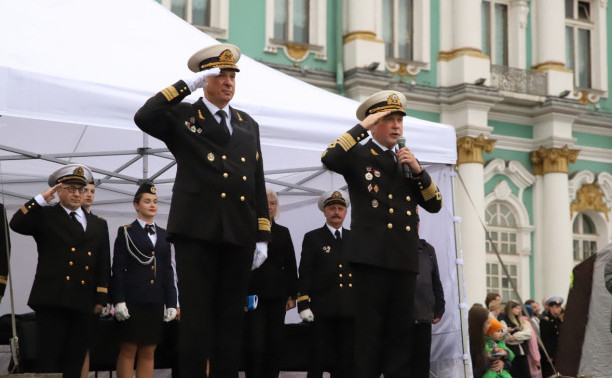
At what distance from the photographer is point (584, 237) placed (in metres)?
23.8

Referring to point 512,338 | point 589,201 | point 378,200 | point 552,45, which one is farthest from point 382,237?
point 589,201

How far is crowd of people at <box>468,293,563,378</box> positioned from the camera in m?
10.3

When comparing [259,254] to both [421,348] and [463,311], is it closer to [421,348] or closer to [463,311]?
[421,348]

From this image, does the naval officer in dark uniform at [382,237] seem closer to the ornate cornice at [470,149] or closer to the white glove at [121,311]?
the white glove at [121,311]

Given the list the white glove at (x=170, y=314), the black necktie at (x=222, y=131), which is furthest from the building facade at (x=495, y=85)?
the black necktie at (x=222, y=131)

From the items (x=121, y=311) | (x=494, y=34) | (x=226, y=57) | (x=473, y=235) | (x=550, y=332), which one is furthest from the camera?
(x=494, y=34)

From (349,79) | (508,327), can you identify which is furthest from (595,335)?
(349,79)

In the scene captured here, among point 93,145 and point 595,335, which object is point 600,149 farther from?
point 93,145

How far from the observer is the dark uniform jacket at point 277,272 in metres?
8.62

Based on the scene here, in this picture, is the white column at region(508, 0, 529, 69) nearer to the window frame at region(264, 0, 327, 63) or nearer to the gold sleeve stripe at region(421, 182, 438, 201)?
the window frame at region(264, 0, 327, 63)

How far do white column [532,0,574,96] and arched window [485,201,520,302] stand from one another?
2.87 m

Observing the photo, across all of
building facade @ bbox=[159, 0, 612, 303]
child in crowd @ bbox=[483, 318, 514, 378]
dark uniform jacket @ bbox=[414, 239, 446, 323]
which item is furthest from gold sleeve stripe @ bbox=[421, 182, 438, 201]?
building facade @ bbox=[159, 0, 612, 303]

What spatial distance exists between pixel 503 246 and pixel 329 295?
14180 mm

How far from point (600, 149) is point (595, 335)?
14.1m
